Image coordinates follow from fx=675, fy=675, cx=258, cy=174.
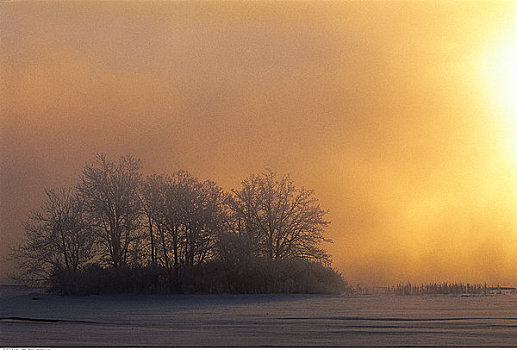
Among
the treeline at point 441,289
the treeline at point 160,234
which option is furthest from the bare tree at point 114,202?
the treeline at point 441,289

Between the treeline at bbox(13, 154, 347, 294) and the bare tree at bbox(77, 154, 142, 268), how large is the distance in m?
0.04

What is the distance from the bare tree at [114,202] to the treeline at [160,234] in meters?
0.04

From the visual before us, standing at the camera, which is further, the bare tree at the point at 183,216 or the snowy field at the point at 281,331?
the bare tree at the point at 183,216

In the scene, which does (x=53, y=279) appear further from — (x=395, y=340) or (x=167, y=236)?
(x=395, y=340)

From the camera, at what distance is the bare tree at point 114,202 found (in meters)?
26.2

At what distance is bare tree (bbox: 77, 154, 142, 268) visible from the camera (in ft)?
85.9

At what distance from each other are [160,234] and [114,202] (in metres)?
2.38

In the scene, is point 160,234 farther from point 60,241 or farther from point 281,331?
point 281,331

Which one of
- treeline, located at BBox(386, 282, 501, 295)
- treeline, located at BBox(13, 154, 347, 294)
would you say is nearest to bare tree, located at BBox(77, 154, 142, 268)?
treeline, located at BBox(13, 154, 347, 294)

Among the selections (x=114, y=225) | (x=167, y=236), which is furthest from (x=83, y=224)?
(x=167, y=236)

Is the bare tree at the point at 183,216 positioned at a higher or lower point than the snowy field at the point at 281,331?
higher

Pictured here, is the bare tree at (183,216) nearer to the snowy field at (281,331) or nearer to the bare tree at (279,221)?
the bare tree at (279,221)

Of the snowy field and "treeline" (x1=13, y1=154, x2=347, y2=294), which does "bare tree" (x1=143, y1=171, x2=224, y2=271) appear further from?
the snowy field

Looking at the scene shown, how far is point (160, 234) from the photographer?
2573cm
